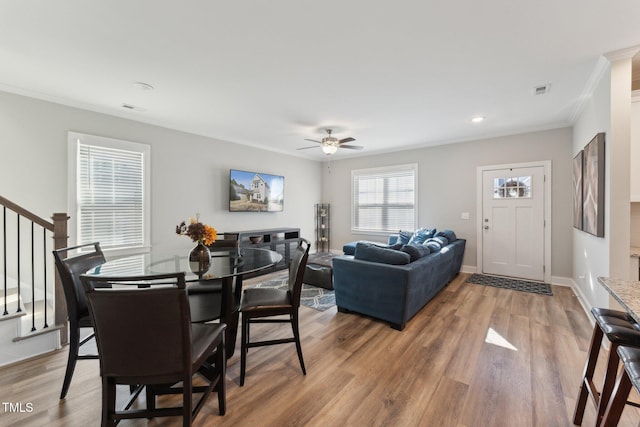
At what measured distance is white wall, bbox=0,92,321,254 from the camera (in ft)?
10.0

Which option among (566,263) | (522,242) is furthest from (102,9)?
(566,263)

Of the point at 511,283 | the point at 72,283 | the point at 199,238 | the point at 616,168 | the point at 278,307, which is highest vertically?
the point at 616,168

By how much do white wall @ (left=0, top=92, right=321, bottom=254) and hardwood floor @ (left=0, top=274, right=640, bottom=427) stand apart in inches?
82.1

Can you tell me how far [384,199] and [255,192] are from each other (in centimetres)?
291

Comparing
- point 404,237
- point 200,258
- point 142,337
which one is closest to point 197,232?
point 200,258

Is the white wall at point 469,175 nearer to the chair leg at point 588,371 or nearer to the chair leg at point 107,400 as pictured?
the chair leg at point 588,371

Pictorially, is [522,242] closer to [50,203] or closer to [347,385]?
[347,385]

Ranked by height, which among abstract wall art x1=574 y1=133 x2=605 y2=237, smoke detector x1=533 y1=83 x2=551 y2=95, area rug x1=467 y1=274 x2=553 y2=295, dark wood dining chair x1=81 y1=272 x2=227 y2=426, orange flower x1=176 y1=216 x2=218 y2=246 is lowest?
area rug x1=467 y1=274 x2=553 y2=295

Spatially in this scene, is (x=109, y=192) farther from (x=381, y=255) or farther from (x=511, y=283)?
(x=511, y=283)

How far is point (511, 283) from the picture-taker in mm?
4445

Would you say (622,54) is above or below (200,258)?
above

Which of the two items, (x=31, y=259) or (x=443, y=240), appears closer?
(x=31, y=259)

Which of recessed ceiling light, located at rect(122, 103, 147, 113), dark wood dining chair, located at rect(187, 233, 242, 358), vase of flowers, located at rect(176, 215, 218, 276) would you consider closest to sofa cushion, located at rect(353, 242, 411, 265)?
dark wood dining chair, located at rect(187, 233, 242, 358)

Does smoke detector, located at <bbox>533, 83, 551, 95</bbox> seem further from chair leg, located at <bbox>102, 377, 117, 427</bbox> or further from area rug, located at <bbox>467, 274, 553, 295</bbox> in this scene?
chair leg, located at <bbox>102, 377, 117, 427</bbox>
